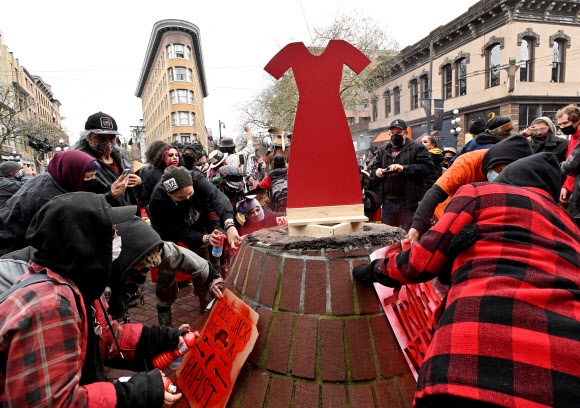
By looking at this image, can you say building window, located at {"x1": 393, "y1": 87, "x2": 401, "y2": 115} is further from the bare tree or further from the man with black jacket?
the man with black jacket

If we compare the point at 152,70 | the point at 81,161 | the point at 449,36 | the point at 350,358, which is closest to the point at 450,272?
the point at 350,358

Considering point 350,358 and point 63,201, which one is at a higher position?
point 63,201

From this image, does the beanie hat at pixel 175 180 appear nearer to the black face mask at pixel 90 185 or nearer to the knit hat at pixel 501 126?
the black face mask at pixel 90 185

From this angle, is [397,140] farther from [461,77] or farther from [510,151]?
[461,77]

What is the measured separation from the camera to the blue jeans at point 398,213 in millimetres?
4777

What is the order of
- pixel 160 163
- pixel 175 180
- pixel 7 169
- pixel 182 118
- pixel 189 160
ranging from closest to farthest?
pixel 175 180
pixel 160 163
pixel 189 160
pixel 7 169
pixel 182 118

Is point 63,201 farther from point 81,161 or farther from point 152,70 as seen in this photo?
point 152,70

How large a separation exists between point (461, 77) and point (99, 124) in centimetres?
2286

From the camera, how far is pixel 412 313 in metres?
1.76

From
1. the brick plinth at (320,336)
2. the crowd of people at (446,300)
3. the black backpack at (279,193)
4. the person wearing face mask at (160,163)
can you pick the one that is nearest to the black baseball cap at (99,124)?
the person wearing face mask at (160,163)

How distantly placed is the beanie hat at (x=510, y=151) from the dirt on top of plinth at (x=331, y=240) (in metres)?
0.76

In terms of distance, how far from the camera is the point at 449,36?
72.2 ft

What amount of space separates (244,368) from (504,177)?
154 centimetres

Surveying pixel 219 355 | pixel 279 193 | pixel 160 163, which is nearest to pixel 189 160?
pixel 160 163
